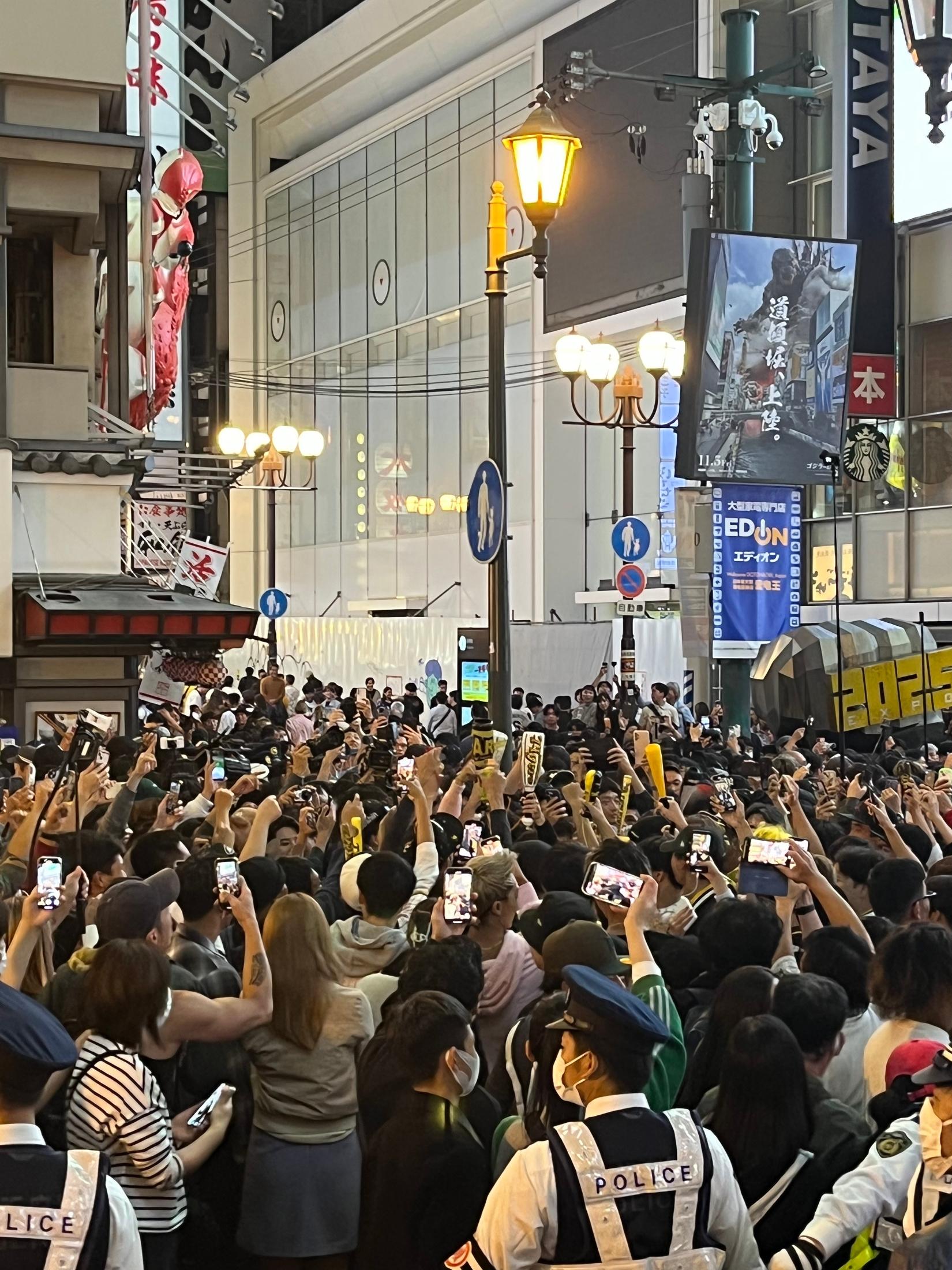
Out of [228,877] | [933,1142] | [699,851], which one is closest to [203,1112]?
[228,877]

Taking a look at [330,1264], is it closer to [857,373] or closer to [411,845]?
[411,845]

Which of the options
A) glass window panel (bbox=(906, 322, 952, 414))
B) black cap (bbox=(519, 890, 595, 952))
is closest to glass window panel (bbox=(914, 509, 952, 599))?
glass window panel (bbox=(906, 322, 952, 414))

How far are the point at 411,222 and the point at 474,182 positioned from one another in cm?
359

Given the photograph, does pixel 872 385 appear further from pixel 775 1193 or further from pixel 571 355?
pixel 775 1193

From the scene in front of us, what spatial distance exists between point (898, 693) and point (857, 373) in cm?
451

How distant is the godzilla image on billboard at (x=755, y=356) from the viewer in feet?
56.0

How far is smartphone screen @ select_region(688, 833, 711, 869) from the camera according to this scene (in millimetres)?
6820

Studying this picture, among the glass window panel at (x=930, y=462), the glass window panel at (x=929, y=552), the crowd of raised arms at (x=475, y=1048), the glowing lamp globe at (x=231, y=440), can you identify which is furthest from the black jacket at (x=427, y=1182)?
the glowing lamp globe at (x=231, y=440)

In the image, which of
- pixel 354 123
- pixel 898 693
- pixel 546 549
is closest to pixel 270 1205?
pixel 898 693

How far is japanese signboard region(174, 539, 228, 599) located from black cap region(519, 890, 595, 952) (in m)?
16.8

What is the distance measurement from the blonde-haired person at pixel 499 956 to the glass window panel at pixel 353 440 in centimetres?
4083

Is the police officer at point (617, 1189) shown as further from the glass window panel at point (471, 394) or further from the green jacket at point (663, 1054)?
the glass window panel at point (471, 394)

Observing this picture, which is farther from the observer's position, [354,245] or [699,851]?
[354,245]

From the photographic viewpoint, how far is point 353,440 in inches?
1866
